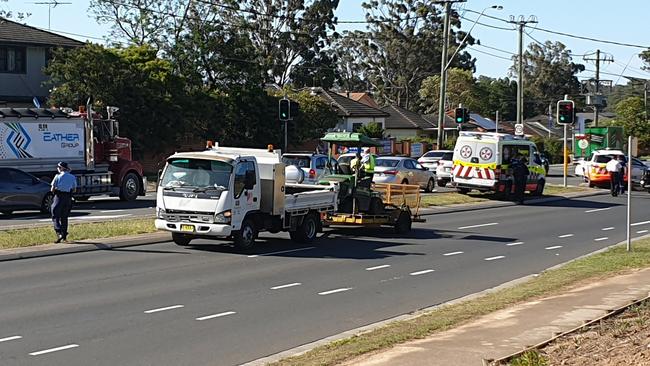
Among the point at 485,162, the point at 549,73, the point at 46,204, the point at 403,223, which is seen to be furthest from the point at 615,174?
the point at 549,73

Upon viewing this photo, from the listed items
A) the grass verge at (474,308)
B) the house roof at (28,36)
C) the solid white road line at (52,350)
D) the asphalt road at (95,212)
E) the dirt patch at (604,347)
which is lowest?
the solid white road line at (52,350)

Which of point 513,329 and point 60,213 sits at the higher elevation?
point 60,213

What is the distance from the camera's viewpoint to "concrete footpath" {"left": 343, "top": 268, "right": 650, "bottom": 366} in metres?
10.2

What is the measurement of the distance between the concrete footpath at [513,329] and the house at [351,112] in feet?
189

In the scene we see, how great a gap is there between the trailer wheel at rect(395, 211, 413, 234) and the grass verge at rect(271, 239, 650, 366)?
5420 millimetres

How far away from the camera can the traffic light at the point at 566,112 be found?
4369 cm

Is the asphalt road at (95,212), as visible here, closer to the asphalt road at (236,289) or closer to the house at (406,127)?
the asphalt road at (236,289)

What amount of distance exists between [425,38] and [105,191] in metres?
66.0

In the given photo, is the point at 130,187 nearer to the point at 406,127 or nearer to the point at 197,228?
the point at 197,228

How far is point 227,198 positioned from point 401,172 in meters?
20.3

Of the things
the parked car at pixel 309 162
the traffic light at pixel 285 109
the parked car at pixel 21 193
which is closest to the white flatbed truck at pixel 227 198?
the parked car at pixel 21 193

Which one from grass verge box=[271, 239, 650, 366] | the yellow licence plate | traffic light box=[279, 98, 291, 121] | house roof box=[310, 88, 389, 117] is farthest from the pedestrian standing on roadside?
house roof box=[310, 88, 389, 117]

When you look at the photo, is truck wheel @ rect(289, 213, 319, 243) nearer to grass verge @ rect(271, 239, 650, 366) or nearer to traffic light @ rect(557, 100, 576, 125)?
grass verge @ rect(271, 239, 650, 366)

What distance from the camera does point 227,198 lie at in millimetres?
19891
